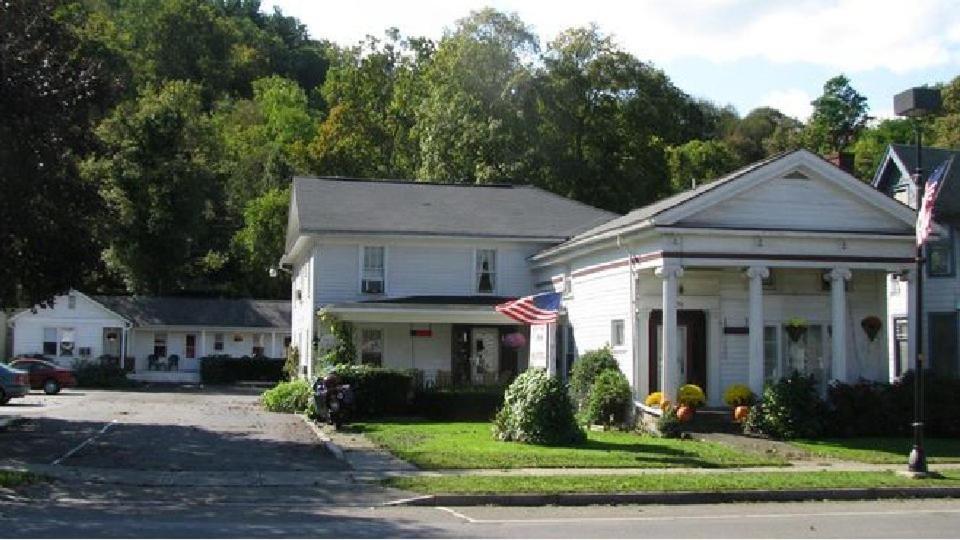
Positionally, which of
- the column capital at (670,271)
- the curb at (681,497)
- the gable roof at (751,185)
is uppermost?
the gable roof at (751,185)

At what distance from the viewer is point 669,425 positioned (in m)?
24.2

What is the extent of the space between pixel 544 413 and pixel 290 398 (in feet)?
45.0

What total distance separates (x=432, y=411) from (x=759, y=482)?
14891 mm

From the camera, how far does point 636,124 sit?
62250mm

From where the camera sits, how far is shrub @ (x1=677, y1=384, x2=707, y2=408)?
2489 centimetres

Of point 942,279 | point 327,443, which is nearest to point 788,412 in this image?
point 327,443

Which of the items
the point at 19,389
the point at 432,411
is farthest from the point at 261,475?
A: the point at 19,389

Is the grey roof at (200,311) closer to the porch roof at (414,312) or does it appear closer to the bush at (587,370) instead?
the porch roof at (414,312)

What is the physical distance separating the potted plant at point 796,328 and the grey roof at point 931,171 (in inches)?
219

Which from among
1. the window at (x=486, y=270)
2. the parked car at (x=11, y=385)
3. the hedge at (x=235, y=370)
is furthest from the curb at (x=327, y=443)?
the hedge at (x=235, y=370)

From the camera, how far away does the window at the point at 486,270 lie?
3622 centimetres

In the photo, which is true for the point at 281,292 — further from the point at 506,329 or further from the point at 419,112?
the point at 506,329

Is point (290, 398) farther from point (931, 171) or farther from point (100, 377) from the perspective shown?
point (100, 377)

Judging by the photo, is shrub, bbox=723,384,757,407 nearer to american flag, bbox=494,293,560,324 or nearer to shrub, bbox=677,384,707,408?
shrub, bbox=677,384,707,408
